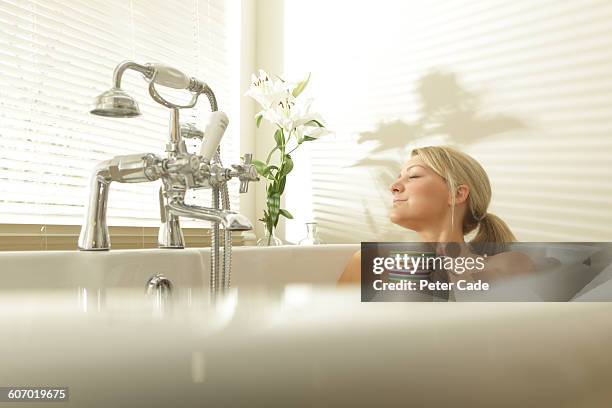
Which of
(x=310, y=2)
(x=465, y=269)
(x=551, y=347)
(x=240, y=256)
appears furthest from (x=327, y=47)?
(x=551, y=347)

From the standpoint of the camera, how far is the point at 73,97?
1315 mm

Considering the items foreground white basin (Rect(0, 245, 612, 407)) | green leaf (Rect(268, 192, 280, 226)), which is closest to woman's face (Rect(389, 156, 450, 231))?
green leaf (Rect(268, 192, 280, 226))

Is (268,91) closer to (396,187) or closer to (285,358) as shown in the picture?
(396,187)

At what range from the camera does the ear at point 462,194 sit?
1.39 m

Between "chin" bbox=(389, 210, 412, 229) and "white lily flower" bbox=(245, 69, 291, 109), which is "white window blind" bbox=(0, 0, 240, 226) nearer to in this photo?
"white lily flower" bbox=(245, 69, 291, 109)

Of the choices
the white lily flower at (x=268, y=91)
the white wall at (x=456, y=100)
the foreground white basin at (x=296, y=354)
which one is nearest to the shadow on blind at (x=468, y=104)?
the white wall at (x=456, y=100)

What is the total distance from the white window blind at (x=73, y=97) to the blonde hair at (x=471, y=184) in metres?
0.69

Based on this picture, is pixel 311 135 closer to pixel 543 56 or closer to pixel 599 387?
pixel 543 56

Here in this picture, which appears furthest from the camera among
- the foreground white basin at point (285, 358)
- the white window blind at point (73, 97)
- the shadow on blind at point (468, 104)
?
the shadow on blind at point (468, 104)

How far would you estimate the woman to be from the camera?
1396 millimetres

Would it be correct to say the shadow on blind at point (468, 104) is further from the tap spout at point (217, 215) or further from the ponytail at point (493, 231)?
the tap spout at point (217, 215)

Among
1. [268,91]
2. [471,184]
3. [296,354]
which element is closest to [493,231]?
[471,184]

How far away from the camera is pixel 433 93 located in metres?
1.71

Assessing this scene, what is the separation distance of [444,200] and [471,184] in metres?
0.19
